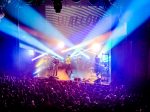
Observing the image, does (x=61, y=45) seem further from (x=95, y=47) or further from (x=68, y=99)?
(x=68, y=99)

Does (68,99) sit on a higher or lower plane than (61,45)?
lower

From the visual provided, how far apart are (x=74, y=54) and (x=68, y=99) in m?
13.3

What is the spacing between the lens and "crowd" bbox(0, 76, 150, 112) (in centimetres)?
463

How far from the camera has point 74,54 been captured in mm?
18156

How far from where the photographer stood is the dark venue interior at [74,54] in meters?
4.95

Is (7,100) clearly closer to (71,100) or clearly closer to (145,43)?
(71,100)

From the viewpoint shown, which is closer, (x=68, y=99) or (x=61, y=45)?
(x=68, y=99)

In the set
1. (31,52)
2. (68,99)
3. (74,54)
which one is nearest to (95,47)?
(74,54)

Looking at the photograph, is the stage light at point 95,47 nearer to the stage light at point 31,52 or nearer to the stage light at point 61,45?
the stage light at point 61,45

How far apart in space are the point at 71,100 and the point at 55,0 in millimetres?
4175

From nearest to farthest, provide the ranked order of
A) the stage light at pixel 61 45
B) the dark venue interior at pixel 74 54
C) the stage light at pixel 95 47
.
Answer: the dark venue interior at pixel 74 54 < the stage light at pixel 95 47 < the stage light at pixel 61 45

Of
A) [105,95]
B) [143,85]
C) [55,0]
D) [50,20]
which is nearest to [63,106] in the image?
[105,95]

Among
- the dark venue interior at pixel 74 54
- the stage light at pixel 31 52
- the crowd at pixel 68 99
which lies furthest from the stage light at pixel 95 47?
the crowd at pixel 68 99

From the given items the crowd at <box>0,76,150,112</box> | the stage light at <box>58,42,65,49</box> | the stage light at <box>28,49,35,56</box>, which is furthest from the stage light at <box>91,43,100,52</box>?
the crowd at <box>0,76,150,112</box>
